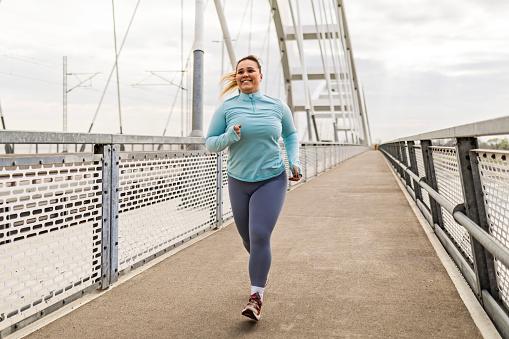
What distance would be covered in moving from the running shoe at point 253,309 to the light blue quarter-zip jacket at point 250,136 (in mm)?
710

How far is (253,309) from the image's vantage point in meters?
2.61

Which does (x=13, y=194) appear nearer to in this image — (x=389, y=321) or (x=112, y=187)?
(x=112, y=187)

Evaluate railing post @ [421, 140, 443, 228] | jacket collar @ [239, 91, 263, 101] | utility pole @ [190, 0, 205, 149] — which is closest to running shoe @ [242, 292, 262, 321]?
jacket collar @ [239, 91, 263, 101]

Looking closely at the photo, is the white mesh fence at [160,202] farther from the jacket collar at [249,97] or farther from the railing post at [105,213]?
the jacket collar at [249,97]

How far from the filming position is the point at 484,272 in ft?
9.03

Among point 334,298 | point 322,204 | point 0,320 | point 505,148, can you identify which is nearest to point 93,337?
point 0,320

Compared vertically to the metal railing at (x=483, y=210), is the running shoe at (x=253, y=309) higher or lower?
lower

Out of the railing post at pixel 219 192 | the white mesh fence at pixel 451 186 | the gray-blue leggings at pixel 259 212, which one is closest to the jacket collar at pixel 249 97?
the gray-blue leggings at pixel 259 212

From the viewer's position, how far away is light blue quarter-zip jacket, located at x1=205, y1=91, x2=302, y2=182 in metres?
2.78

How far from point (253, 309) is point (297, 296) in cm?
57

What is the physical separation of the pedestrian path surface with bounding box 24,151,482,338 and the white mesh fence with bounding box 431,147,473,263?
0.27 metres

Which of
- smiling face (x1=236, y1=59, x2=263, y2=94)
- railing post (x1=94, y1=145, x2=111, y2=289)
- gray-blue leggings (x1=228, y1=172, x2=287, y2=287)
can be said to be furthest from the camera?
railing post (x1=94, y1=145, x2=111, y2=289)

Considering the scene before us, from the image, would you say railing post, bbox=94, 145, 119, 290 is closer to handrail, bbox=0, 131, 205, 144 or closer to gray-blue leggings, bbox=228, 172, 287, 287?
handrail, bbox=0, 131, 205, 144

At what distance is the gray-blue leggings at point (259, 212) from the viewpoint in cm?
271
